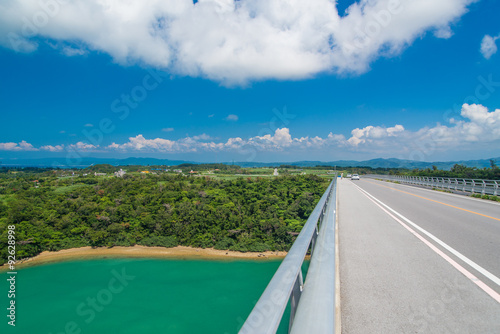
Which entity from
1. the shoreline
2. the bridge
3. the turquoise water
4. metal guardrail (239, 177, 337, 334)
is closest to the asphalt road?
the bridge

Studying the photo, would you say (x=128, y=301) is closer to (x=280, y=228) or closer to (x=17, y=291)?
(x=17, y=291)

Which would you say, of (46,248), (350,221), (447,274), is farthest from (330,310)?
(46,248)

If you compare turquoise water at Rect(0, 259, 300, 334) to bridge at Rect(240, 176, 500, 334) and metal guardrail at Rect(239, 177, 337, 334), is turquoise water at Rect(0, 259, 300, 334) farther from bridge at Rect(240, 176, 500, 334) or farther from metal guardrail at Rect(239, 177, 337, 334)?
metal guardrail at Rect(239, 177, 337, 334)

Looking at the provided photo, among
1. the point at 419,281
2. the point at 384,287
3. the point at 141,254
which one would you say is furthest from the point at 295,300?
the point at 141,254

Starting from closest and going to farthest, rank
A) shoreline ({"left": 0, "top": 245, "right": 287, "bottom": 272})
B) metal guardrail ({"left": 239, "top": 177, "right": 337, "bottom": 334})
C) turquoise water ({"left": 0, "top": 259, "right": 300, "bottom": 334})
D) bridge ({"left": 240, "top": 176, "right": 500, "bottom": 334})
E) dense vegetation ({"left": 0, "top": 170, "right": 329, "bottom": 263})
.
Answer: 1. metal guardrail ({"left": 239, "top": 177, "right": 337, "bottom": 334})
2. bridge ({"left": 240, "top": 176, "right": 500, "bottom": 334})
3. turquoise water ({"left": 0, "top": 259, "right": 300, "bottom": 334})
4. shoreline ({"left": 0, "top": 245, "right": 287, "bottom": 272})
5. dense vegetation ({"left": 0, "top": 170, "right": 329, "bottom": 263})

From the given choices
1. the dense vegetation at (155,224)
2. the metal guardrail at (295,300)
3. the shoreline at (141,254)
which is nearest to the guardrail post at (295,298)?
the metal guardrail at (295,300)

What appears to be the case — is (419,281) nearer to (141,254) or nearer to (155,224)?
(141,254)

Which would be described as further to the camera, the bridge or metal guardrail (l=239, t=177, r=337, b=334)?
the bridge
